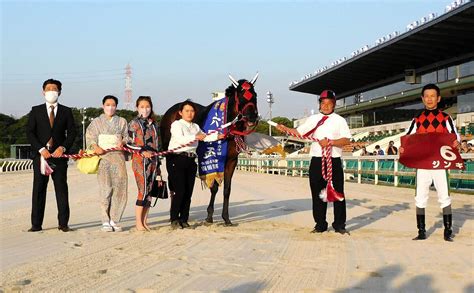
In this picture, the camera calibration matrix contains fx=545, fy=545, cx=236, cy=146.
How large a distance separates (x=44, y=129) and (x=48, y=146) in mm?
247

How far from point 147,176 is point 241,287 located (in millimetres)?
3597

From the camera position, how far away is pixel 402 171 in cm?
1600

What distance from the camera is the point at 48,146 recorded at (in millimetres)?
7215

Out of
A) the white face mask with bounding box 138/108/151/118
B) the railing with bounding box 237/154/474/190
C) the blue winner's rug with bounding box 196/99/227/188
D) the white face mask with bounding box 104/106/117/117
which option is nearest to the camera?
the white face mask with bounding box 104/106/117/117

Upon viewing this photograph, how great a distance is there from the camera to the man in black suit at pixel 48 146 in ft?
23.6

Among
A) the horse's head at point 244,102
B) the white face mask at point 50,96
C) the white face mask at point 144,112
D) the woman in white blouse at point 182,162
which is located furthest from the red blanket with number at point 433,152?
the white face mask at point 50,96

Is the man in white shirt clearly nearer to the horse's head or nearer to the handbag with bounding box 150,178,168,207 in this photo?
the horse's head

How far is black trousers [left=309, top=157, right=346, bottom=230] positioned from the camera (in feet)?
23.3

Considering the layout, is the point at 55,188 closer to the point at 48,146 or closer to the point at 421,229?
the point at 48,146

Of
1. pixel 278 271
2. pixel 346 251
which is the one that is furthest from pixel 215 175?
pixel 278 271

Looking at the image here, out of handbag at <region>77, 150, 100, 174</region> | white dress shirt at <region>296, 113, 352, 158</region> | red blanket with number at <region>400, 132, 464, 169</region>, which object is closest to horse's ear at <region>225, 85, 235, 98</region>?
white dress shirt at <region>296, 113, 352, 158</region>

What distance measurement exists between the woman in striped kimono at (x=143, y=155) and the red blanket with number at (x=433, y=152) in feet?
11.1

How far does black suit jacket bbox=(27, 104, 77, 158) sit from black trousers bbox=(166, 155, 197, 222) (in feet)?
4.74

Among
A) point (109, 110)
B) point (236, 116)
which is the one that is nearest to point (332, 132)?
point (236, 116)
